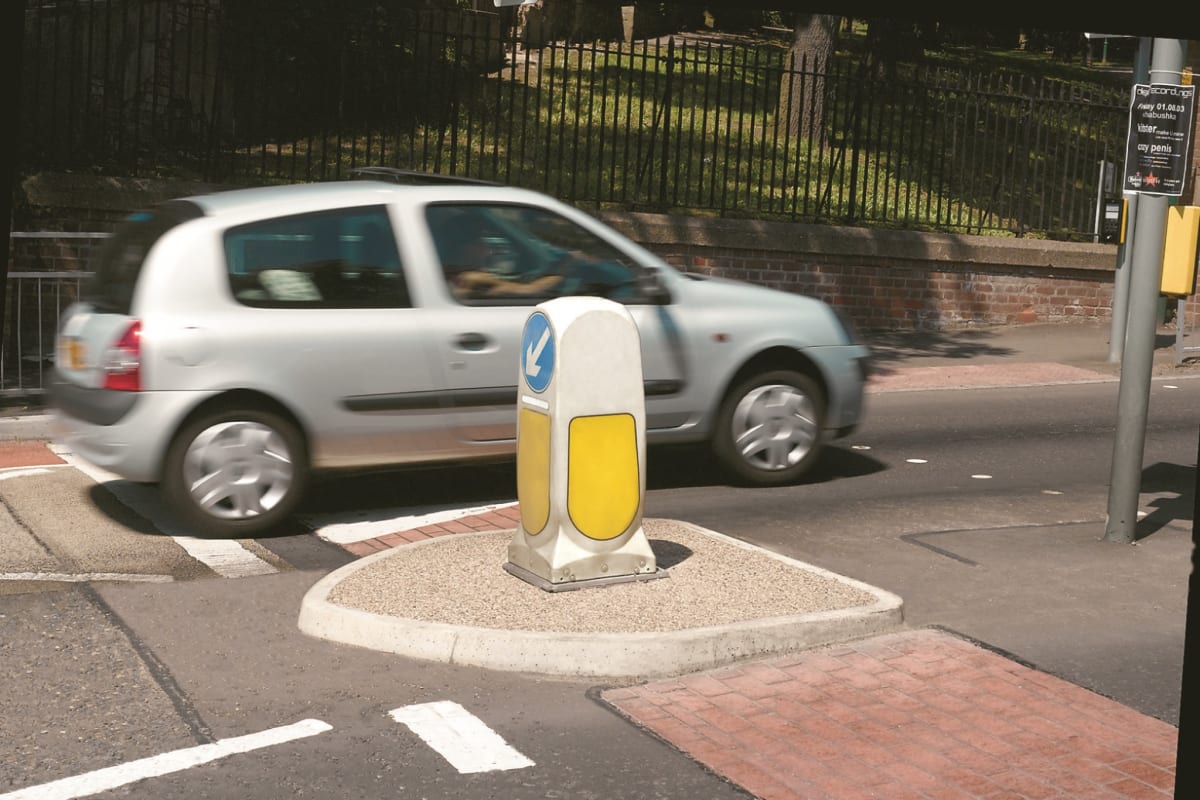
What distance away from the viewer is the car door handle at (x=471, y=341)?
8.20m

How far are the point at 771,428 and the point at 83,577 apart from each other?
4.19m

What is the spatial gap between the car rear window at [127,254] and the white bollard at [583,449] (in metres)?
2.23

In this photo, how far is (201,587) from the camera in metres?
6.88

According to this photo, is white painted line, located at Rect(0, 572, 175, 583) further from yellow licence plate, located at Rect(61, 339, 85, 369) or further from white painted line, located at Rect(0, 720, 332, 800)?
white painted line, located at Rect(0, 720, 332, 800)

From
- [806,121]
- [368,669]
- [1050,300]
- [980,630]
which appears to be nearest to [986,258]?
[1050,300]

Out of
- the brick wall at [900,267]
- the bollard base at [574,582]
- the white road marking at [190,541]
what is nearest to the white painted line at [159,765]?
the bollard base at [574,582]

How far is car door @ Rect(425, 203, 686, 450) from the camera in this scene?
822 cm

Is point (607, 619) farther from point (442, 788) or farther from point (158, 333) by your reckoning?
point (158, 333)

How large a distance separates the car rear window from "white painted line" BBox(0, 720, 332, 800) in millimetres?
3299

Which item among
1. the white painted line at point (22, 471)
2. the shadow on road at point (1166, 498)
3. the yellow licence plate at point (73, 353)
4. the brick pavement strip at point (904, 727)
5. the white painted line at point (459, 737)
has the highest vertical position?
the yellow licence plate at point (73, 353)

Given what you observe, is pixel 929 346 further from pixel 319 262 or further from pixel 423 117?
pixel 319 262

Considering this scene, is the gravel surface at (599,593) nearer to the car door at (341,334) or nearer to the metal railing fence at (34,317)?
the car door at (341,334)

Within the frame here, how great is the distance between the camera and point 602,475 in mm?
6676

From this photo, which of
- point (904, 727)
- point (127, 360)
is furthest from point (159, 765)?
point (127, 360)
